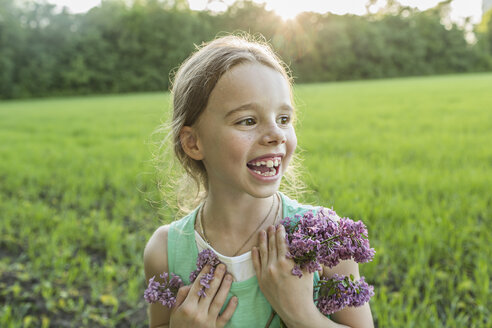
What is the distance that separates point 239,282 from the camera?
140 cm

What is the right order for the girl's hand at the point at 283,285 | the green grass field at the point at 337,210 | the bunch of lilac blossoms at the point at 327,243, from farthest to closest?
the green grass field at the point at 337,210, the girl's hand at the point at 283,285, the bunch of lilac blossoms at the point at 327,243

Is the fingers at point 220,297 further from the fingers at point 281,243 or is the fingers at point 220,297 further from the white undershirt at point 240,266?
the fingers at point 281,243

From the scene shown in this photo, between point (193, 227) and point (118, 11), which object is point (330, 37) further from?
point (193, 227)

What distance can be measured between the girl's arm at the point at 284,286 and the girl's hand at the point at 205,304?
12cm

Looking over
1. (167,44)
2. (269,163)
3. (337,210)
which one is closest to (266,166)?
(269,163)

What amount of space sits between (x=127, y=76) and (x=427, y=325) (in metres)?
40.6

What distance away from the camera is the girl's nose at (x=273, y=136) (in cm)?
130

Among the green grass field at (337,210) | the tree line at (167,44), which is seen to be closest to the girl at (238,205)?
the green grass field at (337,210)

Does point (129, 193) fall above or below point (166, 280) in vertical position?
below

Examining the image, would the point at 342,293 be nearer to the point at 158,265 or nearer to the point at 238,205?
the point at 238,205

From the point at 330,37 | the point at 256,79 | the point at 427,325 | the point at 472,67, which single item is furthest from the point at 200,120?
the point at 472,67

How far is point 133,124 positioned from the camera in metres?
10.8

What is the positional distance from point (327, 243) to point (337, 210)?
2.52 meters

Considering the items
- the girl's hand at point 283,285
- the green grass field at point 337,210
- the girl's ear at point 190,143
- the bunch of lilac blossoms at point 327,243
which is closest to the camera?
the bunch of lilac blossoms at point 327,243
